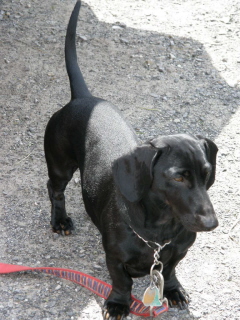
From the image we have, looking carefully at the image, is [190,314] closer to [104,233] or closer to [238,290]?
[238,290]

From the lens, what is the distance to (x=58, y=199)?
4.39 metres

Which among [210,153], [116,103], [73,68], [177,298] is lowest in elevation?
[116,103]

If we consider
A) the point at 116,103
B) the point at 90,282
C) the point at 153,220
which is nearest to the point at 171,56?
the point at 116,103

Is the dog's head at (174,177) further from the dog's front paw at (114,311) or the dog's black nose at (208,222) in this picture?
the dog's front paw at (114,311)

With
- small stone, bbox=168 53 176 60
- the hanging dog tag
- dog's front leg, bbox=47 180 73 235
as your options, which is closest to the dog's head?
the hanging dog tag

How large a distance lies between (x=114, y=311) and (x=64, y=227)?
0.92 metres

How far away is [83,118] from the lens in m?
3.95

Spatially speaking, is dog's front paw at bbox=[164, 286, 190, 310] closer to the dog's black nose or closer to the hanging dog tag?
the hanging dog tag

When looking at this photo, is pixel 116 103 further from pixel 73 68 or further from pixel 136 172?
pixel 136 172

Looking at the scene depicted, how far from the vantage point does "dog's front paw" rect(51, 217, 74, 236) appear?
4426 mm

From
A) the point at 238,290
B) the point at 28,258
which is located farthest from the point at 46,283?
the point at 238,290

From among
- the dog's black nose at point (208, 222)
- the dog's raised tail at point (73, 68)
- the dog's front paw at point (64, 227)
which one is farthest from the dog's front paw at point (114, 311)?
the dog's raised tail at point (73, 68)

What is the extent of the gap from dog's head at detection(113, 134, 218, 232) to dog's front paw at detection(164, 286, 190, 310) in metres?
0.90

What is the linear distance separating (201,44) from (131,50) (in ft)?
2.89
